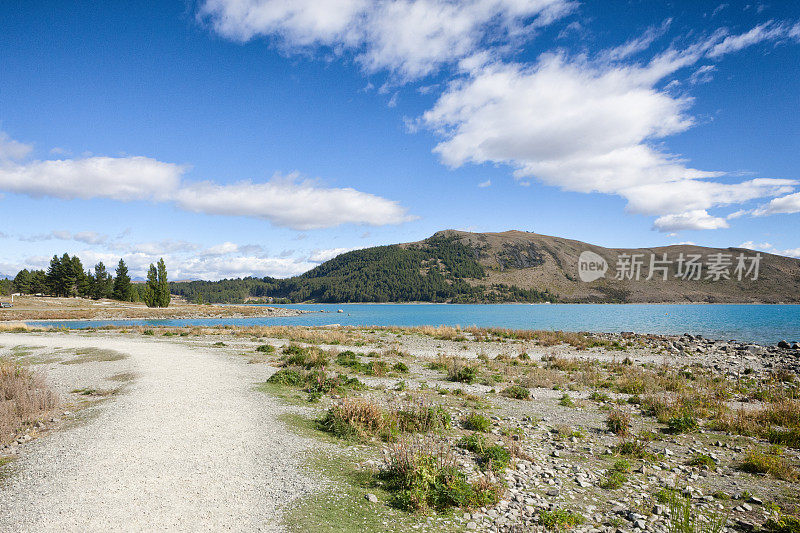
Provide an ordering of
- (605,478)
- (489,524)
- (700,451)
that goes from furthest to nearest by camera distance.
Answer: (700,451), (605,478), (489,524)

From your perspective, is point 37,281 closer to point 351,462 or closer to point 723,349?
point 351,462

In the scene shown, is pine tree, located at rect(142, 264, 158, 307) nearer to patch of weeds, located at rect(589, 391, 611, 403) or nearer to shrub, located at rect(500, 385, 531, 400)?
shrub, located at rect(500, 385, 531, 400)

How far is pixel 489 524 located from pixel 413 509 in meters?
1.42

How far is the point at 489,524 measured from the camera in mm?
6879

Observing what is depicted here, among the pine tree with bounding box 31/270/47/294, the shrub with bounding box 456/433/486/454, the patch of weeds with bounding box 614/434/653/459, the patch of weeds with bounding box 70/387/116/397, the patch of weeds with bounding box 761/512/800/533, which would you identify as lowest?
the patch of weeds with bounding box 70/387/116/397

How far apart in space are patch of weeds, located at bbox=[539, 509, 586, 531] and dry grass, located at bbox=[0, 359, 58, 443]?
13071mm

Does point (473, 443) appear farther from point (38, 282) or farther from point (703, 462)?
point (38, 282)

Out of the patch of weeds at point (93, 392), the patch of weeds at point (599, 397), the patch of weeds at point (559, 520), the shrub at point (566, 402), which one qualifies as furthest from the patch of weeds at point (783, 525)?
the patch of weeds at point (93, 392)

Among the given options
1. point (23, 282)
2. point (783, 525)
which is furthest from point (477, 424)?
point (23, 282)

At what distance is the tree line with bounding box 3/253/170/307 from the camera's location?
112 meters

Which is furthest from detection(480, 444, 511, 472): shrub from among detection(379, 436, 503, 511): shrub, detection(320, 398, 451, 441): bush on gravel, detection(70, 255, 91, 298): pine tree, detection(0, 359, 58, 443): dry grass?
detection(70, 255, 91, 298): pine tree

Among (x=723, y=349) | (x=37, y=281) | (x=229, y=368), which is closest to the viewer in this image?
(x=229, y=368)

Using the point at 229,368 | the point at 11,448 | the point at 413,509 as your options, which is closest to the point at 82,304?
the point at 229,368

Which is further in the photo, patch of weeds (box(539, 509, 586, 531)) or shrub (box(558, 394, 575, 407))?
shrub (box(558, 394, 575, 407))
